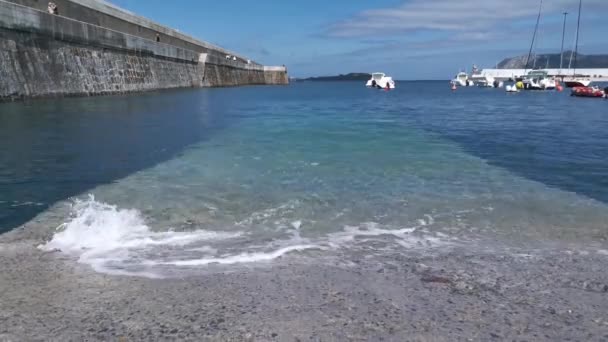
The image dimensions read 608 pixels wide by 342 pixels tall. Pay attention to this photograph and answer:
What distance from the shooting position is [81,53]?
24297 millimetres

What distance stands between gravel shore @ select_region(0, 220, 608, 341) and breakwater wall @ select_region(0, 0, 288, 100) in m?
17.8

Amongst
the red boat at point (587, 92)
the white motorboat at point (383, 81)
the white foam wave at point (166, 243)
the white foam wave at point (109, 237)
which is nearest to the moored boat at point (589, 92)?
the red boat at point (587, 92)

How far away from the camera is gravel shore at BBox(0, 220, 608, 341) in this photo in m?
2.78

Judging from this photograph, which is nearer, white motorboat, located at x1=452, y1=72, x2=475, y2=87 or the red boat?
the red boat

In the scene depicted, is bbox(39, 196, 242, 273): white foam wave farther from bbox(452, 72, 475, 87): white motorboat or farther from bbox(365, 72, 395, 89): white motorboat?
bbox(452, 72, 475, 87): white motorboat

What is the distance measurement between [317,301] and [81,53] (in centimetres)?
2521

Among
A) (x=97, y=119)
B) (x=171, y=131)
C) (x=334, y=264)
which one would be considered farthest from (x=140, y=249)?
(x=97, y=119)

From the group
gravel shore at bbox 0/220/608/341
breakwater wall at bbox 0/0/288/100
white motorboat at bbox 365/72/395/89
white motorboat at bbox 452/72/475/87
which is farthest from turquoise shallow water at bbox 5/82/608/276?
white motorboat at bbox 452/72/475/87

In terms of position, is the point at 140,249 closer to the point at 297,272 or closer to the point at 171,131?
the point at 297,272

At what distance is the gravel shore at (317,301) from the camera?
Result: 2783 mm

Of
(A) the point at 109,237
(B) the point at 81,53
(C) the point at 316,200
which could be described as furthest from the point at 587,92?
(A) the point at 109,237

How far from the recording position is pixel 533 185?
8.12 metres

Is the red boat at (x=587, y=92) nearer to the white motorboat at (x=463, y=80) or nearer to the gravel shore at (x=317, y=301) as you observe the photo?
the gravel shore at (x=317, y=301)

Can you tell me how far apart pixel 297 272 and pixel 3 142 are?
10.0 m
